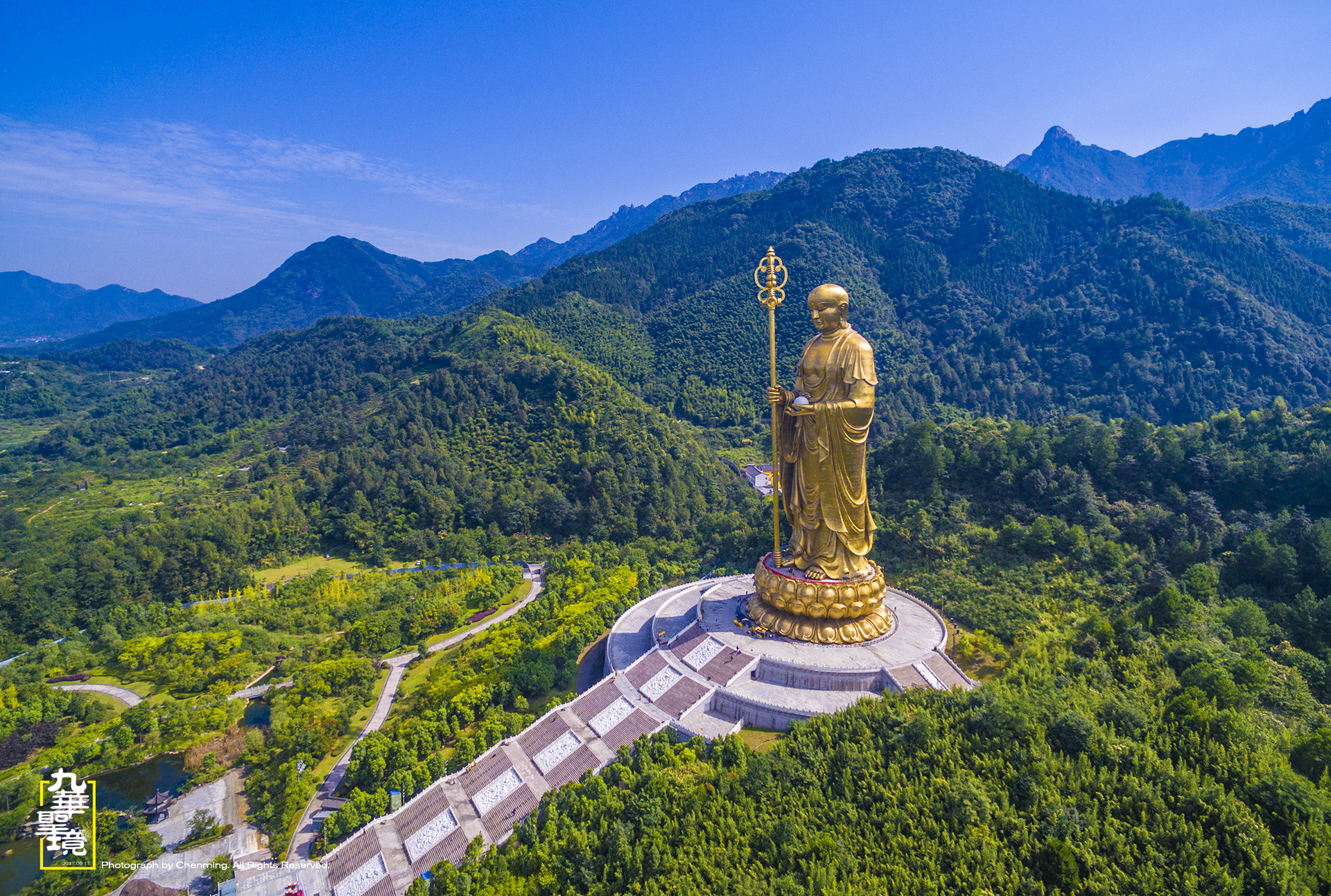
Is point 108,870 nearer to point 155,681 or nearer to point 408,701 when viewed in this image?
point 408,701

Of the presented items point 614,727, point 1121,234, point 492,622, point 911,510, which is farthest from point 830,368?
point 1121,234

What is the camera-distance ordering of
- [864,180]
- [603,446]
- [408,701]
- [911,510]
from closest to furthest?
[408,701]
[911,510]
[603,446]
[864,180]

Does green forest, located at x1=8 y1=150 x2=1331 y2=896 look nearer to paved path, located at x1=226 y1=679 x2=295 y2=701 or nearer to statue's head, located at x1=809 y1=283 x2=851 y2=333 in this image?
paved path, located at x1=226 y1=679 x2=295 y2=701

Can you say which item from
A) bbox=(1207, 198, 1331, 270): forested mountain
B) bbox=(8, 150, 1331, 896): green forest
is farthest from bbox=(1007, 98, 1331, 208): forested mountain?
bbox=(8, 150, 1331, 896): green forest

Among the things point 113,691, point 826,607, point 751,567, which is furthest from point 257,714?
point 826,607

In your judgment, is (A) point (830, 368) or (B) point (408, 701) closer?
(A) point (830, 368)

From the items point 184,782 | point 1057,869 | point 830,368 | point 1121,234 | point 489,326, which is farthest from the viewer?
point 1121,234
